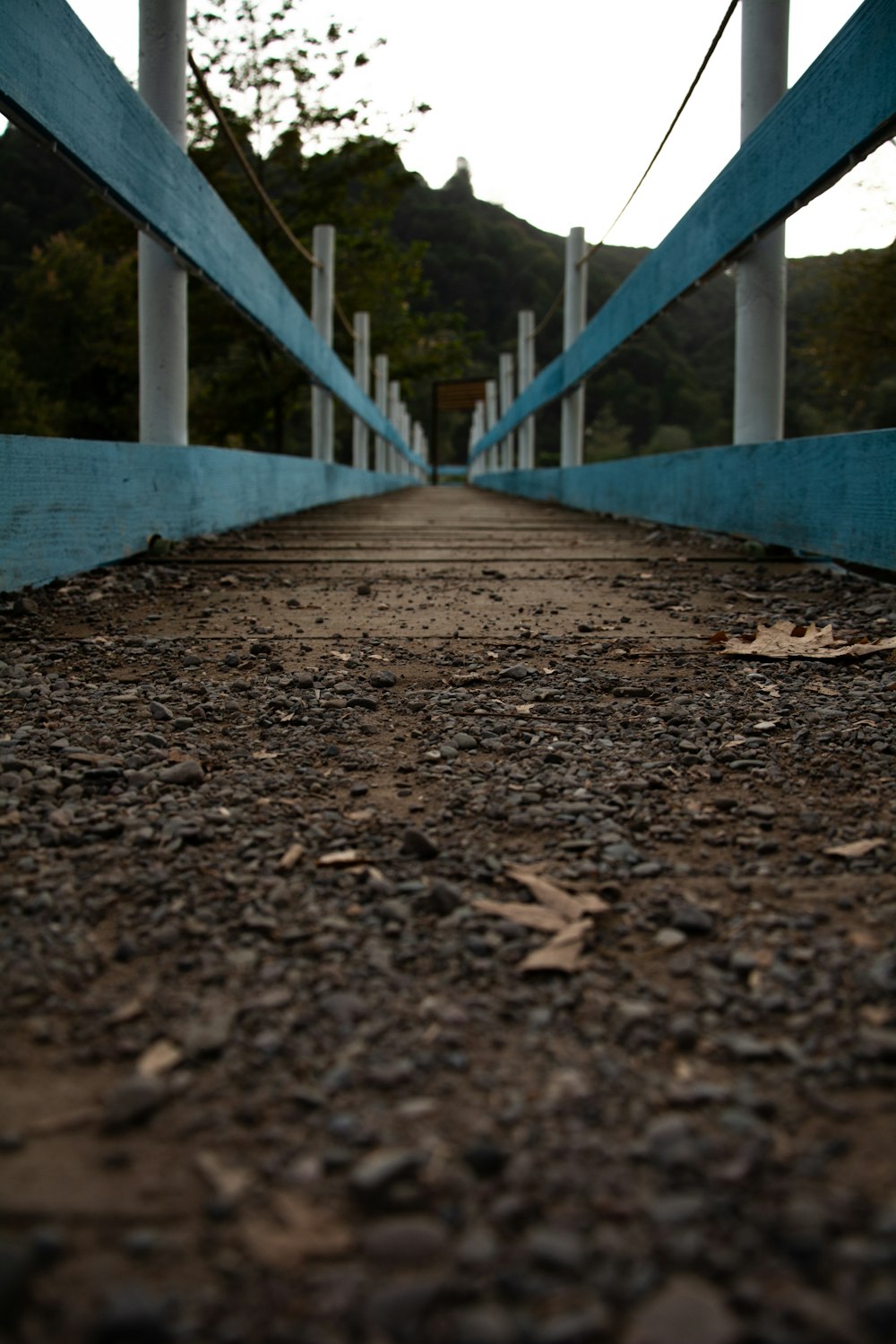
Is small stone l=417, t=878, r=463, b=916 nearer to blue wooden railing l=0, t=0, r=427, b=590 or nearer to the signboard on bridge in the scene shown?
blue wooden railing l=0, t=0, r=427, b=590

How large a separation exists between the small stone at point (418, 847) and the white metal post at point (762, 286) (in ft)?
10.2

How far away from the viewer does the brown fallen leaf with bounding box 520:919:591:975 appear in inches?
34.0

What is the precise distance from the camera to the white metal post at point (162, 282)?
3.60 m

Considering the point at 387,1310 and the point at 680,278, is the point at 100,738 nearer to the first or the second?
the point at 387,1310

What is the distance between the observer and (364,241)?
57.1ft

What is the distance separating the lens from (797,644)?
2111 millimetres

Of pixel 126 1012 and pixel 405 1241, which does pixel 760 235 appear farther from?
pixel 405 1241

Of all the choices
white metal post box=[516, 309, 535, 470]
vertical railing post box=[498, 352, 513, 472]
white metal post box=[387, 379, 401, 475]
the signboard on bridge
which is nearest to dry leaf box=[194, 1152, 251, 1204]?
white metal post box=[516, 309, 535, 470]

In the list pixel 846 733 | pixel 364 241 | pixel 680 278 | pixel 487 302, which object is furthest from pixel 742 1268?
pixel 487 302

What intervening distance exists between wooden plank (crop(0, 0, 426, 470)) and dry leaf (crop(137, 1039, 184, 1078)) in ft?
6.78

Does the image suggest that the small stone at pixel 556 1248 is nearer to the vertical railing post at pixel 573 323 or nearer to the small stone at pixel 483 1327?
the small stone at pixel 483 1327

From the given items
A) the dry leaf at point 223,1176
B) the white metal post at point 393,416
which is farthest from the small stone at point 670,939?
the white metal post at point 393,416

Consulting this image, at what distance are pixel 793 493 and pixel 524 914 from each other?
8.71 ft

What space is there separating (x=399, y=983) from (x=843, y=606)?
79.4 inches
